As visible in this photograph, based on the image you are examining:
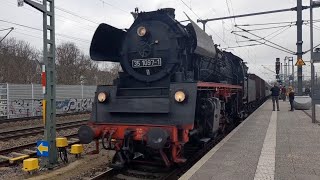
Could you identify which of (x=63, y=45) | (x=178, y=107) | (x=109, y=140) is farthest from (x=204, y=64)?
(x=63, y=45)

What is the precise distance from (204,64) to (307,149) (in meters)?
3.65

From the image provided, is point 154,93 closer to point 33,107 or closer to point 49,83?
point 49,83

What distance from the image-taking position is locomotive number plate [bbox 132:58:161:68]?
813cm

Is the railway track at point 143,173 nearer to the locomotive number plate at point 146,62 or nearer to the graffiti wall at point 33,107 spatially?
the locomotive number plate at point 146,62

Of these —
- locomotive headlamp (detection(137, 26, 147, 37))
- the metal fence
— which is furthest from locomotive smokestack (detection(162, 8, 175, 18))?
the metal fence

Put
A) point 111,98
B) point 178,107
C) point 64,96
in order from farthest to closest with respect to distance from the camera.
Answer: point 64,96 → point 111,98 → point 178,107

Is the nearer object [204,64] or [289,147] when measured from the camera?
[289,147]

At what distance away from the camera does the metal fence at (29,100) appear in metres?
23.3

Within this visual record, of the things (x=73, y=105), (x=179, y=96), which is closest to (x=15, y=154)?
(x=179, y=96)

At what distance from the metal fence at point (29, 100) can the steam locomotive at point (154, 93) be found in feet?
56.5

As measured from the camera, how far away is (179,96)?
22.9 ft

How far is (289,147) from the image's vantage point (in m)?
8.50

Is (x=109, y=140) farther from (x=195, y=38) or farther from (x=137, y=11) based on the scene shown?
(x=137, y=11)

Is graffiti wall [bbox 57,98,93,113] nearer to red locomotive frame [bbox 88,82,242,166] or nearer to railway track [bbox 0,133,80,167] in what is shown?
railway track [bbox 0,133,80,167]
